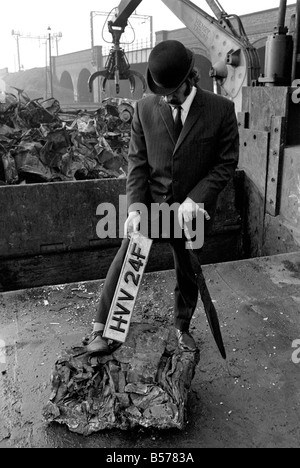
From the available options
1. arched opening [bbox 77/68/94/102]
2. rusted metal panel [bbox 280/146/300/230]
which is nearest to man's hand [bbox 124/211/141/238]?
rusted metal panel [bbox 280/146/300/230]

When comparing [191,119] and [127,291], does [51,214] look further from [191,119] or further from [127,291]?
[191,119]

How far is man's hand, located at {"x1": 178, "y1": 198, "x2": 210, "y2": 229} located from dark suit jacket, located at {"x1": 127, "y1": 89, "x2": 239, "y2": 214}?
0.04 metres

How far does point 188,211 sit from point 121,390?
1.06 metres

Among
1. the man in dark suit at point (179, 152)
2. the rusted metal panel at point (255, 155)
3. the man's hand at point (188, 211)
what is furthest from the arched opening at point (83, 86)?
the man's hand at point (188, 211)

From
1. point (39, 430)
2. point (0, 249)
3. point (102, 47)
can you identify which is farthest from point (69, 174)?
point (102, 47)

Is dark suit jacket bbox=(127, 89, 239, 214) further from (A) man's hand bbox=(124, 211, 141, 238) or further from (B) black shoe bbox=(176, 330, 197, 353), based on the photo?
(B) black shoe bbox=(176, 330, 197, 353)

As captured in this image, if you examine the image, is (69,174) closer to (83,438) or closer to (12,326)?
(12,326)

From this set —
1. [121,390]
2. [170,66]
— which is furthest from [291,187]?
[121,390]

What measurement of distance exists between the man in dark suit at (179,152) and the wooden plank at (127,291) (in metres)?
0.07

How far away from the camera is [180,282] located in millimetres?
2844

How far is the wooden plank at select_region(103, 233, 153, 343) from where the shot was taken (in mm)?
2457

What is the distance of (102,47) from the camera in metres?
40.2

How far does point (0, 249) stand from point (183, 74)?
334 cm

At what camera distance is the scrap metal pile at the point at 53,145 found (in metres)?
5.50
